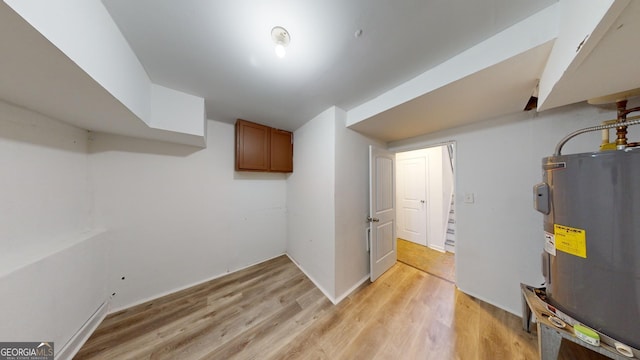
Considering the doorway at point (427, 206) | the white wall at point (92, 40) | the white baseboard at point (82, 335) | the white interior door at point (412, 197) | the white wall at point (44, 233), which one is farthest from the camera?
the white interior door at point (412, 197)

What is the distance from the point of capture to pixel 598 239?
2.77ft

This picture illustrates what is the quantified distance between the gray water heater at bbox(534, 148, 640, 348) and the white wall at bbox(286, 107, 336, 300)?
1574 mm

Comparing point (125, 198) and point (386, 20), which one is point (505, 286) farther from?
point (125, 198)

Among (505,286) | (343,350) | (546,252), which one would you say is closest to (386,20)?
(546,252)

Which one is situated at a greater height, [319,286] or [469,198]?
[469,198]

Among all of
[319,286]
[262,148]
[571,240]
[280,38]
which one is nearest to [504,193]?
[571,240]

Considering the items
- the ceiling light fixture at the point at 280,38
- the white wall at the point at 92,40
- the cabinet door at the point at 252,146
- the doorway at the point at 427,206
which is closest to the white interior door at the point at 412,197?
the doorway at the point at 427,206

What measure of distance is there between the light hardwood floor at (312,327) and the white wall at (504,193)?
332 mm

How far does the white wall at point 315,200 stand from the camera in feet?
6.40

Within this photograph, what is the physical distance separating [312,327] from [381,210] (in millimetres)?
1571

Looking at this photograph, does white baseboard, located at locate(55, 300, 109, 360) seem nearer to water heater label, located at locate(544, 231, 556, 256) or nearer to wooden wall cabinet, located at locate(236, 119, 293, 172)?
wooden wall cabinet, located at locate(236, 119, 293, 172)

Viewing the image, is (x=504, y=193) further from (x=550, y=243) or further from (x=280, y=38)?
(x=280, y=38)

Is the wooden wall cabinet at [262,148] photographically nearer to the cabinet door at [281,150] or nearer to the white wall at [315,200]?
the cabinet door at [281,150]

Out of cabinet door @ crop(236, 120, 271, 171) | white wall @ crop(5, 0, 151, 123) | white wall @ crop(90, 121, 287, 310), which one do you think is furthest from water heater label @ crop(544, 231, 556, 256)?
white wall @ crop(90, 121, 287, 310)
